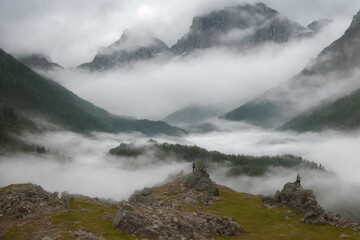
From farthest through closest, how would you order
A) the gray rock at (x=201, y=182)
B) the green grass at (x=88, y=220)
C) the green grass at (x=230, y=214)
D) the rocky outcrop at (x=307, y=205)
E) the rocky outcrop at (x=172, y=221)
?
the gray rock at (x=201, y=182)
the rocky outcrop at (x=307, y=205)
the green grass at (x=230, y=214)
the rocky outcrop at (x=172, y=221)
the green grass at (x=88, y=220)

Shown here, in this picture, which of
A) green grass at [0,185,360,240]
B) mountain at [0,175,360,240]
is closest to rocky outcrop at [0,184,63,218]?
mountain at [0,175,360,240]

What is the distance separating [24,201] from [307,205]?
3218 inches

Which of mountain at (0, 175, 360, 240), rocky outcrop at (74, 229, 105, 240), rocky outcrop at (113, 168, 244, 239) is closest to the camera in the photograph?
rocky outcrop at (74, 229, 105, 240)

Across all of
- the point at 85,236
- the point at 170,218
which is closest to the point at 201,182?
the point at 170,218

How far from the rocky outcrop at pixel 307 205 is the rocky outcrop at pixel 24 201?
224 feet

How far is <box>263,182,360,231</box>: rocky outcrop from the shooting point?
398 feet

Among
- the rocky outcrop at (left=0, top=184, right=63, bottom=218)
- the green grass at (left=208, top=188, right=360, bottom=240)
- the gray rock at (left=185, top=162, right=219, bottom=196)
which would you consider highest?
the gray rock at (left=185, top=162, right=219, bottom=196)

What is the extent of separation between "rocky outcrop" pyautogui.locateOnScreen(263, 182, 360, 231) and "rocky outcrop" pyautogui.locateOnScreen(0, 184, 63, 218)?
68.2 m

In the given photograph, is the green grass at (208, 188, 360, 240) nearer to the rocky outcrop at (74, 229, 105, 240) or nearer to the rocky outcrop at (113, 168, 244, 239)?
the rocky outcrop at (113, 168, 244, 239)

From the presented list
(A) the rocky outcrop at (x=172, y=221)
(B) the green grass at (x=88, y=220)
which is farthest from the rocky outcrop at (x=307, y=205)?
(B) the green grass at (x=88, y=220)

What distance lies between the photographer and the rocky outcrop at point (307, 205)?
121269mm

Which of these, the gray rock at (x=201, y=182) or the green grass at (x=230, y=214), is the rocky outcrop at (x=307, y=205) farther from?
the gray rock at (x=201, y=182)

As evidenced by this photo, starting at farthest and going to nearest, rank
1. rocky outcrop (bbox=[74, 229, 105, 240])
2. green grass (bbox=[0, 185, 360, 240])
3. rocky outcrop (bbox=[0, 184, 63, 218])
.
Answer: rocky outcrop (bbox=[0, 184, 63, 218]), green grass (bbox=[0, 185, 360, 240]), rocky outcrop (bbox=[74, 229, 105, 240])

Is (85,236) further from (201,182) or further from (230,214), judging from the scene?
(201,182)
